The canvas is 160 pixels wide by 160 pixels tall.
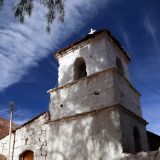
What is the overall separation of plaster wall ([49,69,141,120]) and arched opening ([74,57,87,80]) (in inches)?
38.3

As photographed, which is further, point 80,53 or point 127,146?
point 80,53

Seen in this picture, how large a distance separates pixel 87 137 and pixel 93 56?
3.59m

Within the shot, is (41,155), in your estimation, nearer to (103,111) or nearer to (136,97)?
(103,111)

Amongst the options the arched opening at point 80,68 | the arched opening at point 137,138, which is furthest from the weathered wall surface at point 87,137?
the arched opening at point 80,68

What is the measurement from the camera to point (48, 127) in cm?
995

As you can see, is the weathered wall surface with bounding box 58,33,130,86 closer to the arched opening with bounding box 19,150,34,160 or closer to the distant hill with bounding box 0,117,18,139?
the arched opening with bounding box 19,150,34,160

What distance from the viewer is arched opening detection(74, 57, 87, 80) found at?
1078cm

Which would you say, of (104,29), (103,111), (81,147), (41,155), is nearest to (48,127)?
(41,155)

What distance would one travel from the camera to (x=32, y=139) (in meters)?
10.2

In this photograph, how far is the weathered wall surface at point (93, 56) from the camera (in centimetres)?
979

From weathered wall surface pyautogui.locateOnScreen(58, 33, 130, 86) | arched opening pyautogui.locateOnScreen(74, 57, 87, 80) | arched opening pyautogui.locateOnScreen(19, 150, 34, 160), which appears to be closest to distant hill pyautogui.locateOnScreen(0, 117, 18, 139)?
arched opening pyautogui.locateOnScreen(19, 150, 34, 160)

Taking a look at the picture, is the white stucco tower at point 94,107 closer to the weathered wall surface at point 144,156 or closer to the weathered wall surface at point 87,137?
the weathered wall surface at point 87,137

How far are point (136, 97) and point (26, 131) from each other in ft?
17.5

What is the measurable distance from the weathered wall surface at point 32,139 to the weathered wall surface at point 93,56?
2098mm
